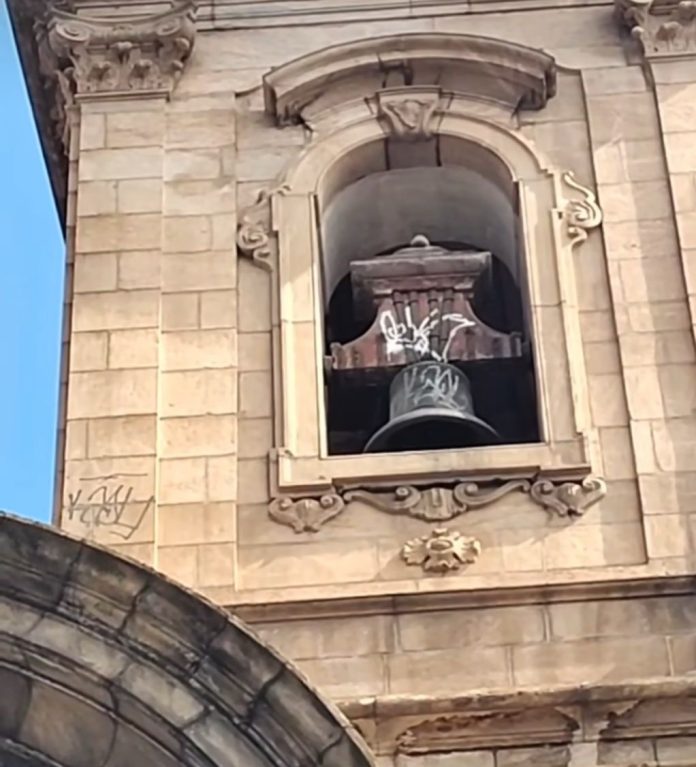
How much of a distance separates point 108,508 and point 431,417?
2086 mm

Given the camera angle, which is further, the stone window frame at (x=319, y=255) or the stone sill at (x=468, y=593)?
the stone window frame at (x=319, y=255)

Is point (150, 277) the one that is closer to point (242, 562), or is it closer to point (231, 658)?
point (242, 562)

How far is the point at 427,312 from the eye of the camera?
15914 mm

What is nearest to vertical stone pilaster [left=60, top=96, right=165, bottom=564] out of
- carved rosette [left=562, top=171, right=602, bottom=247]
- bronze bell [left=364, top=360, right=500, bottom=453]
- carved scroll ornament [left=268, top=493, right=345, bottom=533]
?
carved scroll ornament [left=268, top=493, right=345, bottom=533]

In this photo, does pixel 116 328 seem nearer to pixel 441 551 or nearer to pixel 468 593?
pixel 441 551

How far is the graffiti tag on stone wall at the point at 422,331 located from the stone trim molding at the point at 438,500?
4.62 ft

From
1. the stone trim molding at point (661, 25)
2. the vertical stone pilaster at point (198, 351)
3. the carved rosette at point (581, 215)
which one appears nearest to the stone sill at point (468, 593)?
the vertical stone pilaster at point (198, 351)

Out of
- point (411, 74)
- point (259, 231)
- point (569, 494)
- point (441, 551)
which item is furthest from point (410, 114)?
point (441, 551)

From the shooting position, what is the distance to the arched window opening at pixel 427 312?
1520cm

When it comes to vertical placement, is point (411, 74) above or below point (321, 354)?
above

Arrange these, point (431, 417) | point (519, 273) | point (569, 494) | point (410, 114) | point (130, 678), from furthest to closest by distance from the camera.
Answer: point (410, 114) → point (519, 273) → point (431, 417) → point (569, 494) → point (130, 678)

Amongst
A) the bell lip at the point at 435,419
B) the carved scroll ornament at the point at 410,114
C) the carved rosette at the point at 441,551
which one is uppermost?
the carved scroll ornament at the point at 410,114

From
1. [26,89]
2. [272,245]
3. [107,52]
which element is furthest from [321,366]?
[26,89]

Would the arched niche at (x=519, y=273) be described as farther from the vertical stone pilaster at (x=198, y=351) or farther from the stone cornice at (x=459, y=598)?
the stone cornice at (x=459, y=598)
